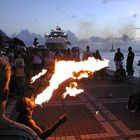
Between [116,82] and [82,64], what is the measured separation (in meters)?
15.5

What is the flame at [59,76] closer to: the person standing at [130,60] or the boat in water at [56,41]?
the person standing at [130,60]

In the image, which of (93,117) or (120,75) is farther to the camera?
(120,75)

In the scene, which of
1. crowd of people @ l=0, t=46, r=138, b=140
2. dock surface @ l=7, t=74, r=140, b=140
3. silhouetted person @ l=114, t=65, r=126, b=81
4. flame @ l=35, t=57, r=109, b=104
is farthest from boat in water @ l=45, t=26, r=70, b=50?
flame @ l=35, t=57, r=109, b=104

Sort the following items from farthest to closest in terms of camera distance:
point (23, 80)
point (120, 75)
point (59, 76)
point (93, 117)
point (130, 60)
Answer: point (130, 60) < point (120, 75) < point (23, 80) < point (93, 117) < point (59, 76)

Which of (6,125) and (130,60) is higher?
(6,125)

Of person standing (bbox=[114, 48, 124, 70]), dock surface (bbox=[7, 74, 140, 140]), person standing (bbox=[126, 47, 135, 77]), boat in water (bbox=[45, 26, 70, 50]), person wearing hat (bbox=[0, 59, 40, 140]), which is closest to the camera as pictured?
person wearing hat (bbox=[0, 59, 40, 140])

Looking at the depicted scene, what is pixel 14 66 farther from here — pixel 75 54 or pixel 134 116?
pixel 75 54

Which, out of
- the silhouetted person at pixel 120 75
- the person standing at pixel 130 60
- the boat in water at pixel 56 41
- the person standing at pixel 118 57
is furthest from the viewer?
the boat in water at pixel 56 41

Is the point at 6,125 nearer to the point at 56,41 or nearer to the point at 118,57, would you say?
the point at 118,57

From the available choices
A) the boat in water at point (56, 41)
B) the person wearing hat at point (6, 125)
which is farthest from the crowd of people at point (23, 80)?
the boat in water at point (56, 41)

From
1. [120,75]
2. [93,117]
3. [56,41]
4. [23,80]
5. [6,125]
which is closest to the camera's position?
[6,125]

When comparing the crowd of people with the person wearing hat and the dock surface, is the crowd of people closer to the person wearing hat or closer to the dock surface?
the person wearing hat

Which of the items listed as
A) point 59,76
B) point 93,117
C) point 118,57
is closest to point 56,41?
point 118,57

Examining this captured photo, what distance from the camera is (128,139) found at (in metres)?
9.01
